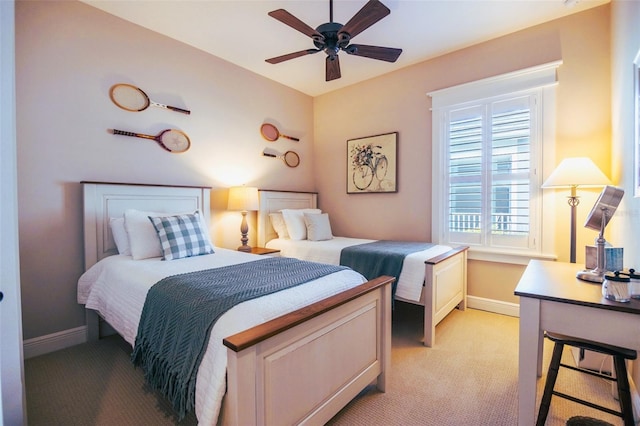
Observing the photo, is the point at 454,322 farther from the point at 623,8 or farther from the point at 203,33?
the point at 203,33

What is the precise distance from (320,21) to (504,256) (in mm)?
2995

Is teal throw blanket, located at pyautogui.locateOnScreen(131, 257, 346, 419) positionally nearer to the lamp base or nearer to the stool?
the stool

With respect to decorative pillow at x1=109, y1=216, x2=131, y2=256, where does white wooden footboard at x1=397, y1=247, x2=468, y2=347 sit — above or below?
below

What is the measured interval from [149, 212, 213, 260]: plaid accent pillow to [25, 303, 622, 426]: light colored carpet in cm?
88

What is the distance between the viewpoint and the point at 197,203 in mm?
3156

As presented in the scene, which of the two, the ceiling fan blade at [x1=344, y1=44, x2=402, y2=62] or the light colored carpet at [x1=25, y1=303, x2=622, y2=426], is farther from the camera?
the ceiling fan blade at [x1=344, y1=44, x2=402, y2=62]

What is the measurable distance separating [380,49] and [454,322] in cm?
261

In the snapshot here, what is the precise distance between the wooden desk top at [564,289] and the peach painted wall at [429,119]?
1.40 m

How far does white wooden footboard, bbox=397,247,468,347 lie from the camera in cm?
243

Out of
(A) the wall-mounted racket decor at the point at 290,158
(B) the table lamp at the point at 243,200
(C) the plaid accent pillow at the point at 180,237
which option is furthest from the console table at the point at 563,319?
(A) the wall-mounted racket decor at the point at 290,158

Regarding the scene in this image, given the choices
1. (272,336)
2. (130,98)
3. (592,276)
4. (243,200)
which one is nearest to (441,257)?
(592,276)

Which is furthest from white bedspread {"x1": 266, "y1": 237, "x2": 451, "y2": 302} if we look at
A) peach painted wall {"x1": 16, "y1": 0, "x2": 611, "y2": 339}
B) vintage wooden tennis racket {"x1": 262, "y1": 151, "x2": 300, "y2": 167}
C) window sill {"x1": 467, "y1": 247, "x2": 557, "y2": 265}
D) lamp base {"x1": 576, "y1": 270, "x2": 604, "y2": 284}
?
vintage wooden tennis racket {"x1": 262, "y1": 151, "x2": 300, "y2": 167}

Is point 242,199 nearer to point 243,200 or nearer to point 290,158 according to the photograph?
point 243,200

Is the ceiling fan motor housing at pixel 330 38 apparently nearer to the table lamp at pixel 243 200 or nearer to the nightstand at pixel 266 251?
the table lamp at pixel 243 200
